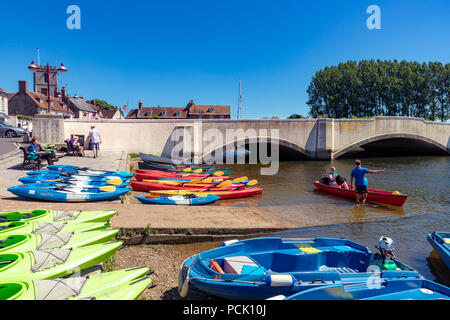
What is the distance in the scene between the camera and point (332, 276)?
436 cm

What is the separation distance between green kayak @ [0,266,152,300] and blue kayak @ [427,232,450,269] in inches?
247

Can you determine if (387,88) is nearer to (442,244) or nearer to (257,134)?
(257,134)

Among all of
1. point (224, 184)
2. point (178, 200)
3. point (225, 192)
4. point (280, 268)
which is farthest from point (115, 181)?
point (280, 268)

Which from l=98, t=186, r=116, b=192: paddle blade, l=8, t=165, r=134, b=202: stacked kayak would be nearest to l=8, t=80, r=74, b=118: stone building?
l=8, t=165, r=134, b=202: stacked kayak

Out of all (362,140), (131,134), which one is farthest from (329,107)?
(131,134)

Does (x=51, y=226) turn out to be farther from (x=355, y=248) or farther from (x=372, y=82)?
(x=372, y=82)

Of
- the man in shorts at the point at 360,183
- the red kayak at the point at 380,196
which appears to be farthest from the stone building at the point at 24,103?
the man in shorts at the point at 360,183

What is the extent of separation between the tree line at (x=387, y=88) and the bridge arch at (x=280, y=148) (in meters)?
32.3

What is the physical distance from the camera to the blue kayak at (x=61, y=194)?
8.51 m

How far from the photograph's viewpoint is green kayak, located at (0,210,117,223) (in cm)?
620

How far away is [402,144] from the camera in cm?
3934

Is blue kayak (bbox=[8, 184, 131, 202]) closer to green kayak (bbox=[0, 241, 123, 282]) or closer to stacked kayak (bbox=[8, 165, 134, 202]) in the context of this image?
stacked kayak (bbox=[8, 165, 134, 202])

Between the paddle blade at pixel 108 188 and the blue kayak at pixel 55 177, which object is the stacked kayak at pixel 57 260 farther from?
the blue kayak at pixel 55 177

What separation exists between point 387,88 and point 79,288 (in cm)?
6322
